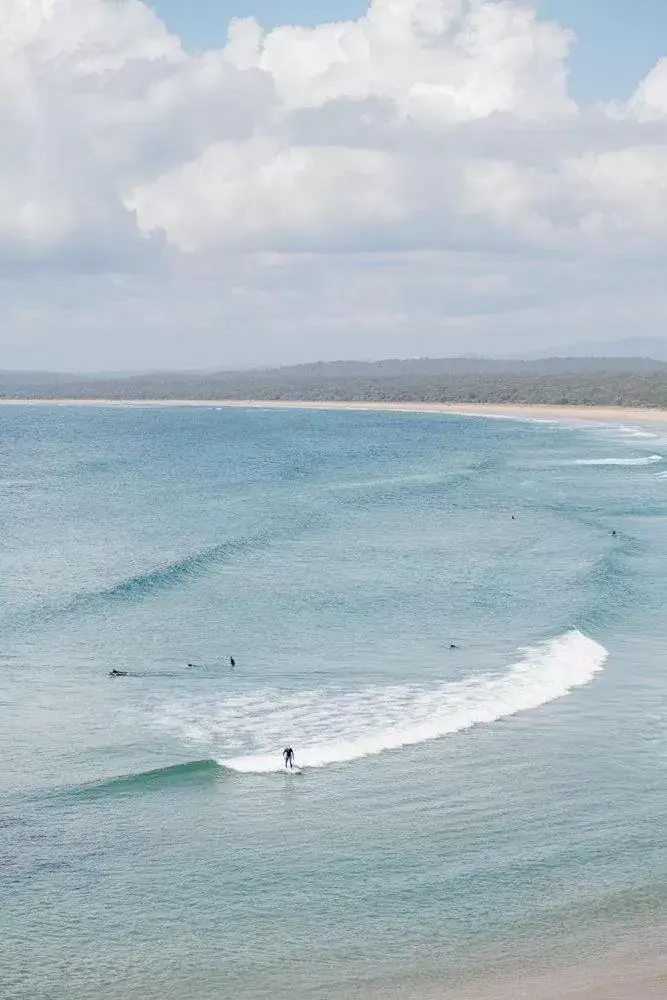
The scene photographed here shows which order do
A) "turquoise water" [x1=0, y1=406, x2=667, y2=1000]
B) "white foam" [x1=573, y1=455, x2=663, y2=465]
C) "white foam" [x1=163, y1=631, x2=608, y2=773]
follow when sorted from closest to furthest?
"turquoise water" [x1=0, y1=406, x2=667, y2=1000] < "white foam" [x1=163, y1=631, x2=608, y2=773] < "white foam" [x1=573, y1=455, x2=663, y2=465]

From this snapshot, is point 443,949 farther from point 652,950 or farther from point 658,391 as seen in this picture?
point 658,391

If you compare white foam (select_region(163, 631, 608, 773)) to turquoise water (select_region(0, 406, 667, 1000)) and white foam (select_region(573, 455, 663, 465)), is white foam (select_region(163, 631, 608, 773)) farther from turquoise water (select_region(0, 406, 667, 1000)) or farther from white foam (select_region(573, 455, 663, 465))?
white foam (select_region(573, 455, 663, 465))

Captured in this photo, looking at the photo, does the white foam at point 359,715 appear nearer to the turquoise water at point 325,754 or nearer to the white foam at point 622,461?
the turquoise water at point 325,754

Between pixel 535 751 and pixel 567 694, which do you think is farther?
pixel 567 694

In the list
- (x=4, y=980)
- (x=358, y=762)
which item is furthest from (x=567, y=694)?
(x=4, y=980)

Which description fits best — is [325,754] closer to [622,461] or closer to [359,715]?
[359,715]

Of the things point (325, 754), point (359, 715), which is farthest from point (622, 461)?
point (325, 754)

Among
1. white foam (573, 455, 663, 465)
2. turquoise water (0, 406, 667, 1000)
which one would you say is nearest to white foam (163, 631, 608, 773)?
turquoise water (0, 406, 667, 1000)
